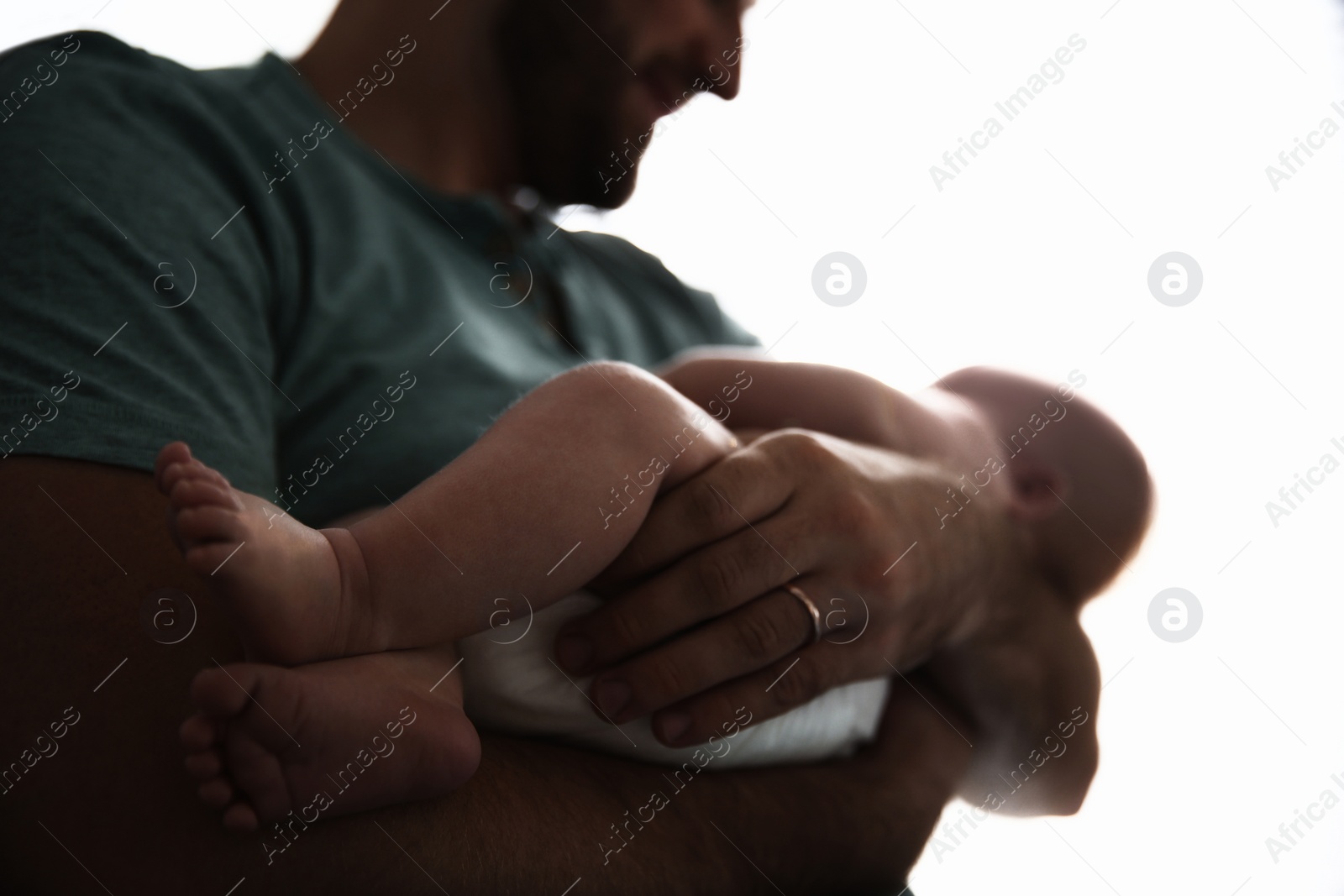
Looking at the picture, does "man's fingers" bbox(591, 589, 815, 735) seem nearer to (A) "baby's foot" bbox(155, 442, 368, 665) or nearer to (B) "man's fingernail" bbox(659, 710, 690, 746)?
(B) "man's fingernail" bbox(659, 710, 690, 746)

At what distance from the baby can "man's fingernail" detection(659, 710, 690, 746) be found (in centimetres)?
2

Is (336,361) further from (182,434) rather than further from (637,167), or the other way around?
(637,167)

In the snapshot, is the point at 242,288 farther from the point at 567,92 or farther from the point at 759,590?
the point at 567,92

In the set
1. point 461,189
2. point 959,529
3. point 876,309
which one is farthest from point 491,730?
point 461,189

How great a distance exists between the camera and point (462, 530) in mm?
494

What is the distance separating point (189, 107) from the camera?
0.75 meters

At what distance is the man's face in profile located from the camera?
1.17m

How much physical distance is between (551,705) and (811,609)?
0.76 ft

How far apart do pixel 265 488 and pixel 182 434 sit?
3.4 inches

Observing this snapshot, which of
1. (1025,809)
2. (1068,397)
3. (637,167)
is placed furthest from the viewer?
(637,167)

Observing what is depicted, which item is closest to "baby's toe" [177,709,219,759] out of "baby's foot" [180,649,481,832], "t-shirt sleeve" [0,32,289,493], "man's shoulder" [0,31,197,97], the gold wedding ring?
"baby's foot" [180,649,481,832]

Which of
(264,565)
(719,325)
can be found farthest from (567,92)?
(264,565)

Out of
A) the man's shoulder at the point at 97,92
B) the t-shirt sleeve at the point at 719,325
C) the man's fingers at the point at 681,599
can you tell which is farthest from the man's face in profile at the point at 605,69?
the man's fingers at the point at 681,599

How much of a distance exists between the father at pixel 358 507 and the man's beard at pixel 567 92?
0.12m
